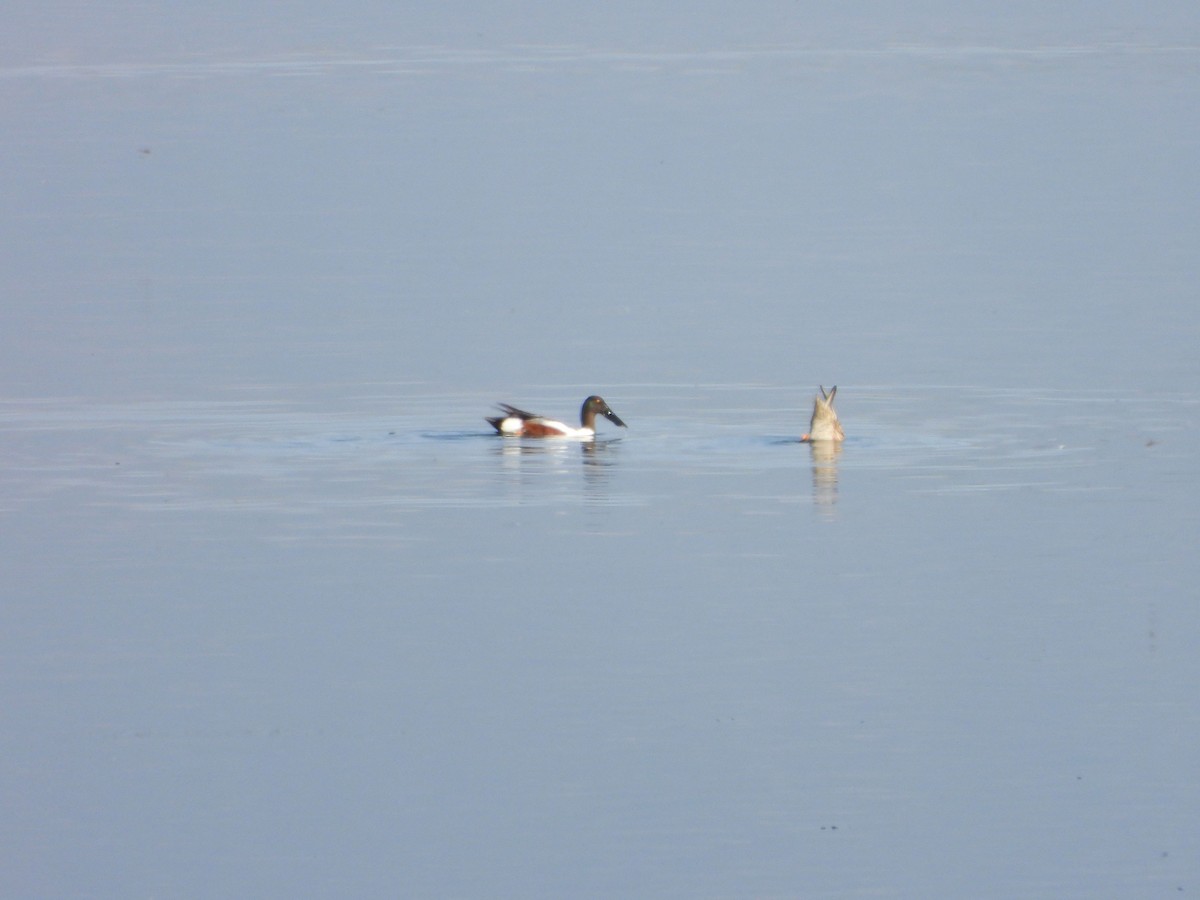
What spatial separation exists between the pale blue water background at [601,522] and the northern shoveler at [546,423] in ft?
0.54

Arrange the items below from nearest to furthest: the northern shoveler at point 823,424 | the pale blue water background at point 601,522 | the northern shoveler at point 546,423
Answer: the pale blue water background at point 601,522, the northern shoveler at point 823,424, the northern shoveler at point 546,423

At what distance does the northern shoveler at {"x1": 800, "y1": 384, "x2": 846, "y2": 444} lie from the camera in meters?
16.0

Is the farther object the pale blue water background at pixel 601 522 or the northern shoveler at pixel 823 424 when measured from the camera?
the northern shoveler at pixel 823 424

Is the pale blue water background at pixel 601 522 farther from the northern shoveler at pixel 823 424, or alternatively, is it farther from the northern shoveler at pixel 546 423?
the northern shoveler at pixel 823 424

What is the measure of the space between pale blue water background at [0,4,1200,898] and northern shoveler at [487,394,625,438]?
0.16 metres

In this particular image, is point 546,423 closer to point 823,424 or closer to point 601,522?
point 823,424

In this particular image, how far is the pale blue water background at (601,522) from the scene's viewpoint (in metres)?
8.52

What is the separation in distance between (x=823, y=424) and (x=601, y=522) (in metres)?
2.81

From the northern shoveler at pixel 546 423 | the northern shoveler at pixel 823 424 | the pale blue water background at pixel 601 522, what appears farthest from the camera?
the northern shoveler at pixel 546 423

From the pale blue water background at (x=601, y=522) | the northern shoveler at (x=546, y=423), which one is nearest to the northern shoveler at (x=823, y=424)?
the pale blue water background at (x=601, y=522)

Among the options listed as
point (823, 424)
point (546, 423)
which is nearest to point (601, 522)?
point (823, 424)

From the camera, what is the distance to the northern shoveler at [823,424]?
1603cm

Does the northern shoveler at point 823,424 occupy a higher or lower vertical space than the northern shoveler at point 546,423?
lower

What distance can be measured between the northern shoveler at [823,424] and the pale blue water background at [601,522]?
1.06 ft
